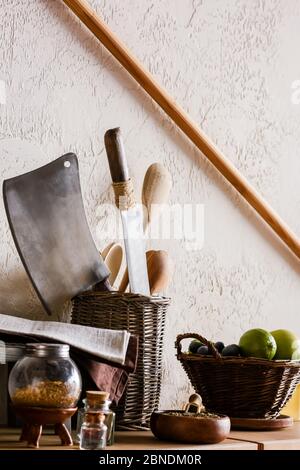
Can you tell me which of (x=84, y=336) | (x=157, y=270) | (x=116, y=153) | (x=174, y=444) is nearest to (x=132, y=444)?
(x=174, y=444)

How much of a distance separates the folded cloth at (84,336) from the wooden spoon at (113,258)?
0.64 feet

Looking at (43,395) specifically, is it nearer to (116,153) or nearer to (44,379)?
(44,379)

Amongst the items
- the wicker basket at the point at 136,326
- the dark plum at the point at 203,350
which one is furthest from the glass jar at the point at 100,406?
the dark plum at the point at 203,350

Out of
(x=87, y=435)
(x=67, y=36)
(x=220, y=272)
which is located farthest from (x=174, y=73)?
(x=87, y=435)

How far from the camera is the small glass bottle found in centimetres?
106

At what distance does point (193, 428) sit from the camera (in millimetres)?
1116

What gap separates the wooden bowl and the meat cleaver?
10.5 inches

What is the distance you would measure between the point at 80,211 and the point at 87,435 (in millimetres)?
396

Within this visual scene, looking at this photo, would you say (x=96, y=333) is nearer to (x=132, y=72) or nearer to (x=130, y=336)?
(x=130, y=336)

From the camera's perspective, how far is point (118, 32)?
59.7 inches

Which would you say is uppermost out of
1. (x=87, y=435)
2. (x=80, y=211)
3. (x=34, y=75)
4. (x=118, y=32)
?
(x=118, y=32)

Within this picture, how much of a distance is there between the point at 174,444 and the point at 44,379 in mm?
216

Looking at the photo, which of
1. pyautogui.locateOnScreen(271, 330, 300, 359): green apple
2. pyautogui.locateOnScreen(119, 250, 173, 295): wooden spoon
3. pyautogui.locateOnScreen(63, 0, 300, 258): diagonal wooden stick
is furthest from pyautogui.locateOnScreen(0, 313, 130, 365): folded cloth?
pyautogui.locateOnScreen(63, 0, 300, 258): diagonal wooden stick

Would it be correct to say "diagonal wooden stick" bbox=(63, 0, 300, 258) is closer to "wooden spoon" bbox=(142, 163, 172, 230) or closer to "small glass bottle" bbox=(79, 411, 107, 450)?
"wooden spoon" bbox=(142, 163, 172, 230)
